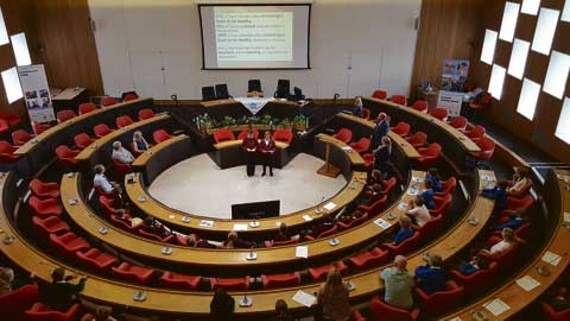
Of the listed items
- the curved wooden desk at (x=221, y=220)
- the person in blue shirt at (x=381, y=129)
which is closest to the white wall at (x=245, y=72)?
the person in blue shirt at (x=381, y=129)

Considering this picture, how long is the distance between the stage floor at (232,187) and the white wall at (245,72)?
17.1 feet

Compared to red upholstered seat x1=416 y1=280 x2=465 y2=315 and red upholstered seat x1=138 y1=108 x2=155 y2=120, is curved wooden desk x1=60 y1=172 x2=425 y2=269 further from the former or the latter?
red upholstered seat x1=138 y1=108 x2=155 y2=120

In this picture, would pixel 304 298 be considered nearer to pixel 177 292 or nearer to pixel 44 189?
pixel 177 292

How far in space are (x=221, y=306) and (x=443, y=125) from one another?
9447mm

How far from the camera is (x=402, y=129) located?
1359 cm

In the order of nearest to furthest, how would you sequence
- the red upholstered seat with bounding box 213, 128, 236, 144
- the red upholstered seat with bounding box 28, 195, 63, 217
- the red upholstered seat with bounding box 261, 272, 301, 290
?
the red upholstered seat with bounding box 261, 272, 301, 290, the red upholstered seat with bounding box 28, 195, 63, 217, the red upholstered seat with bounding box 213, 128, 236, 144

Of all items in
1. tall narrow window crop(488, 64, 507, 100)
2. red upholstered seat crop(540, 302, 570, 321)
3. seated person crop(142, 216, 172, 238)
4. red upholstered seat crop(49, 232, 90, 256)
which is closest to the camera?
red upholstered seat crop(540, 302, 570, 321)

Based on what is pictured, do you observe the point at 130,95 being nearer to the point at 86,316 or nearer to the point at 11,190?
the point at 11,190

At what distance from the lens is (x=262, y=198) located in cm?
1198

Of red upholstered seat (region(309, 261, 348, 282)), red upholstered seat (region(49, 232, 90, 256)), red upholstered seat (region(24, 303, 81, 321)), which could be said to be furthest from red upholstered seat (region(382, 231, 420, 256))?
red upholstered seat (region(49, 232, 90, 256))

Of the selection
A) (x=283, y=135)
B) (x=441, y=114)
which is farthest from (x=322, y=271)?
(x=441, y=114)

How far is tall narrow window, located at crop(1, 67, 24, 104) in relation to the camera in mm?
15078

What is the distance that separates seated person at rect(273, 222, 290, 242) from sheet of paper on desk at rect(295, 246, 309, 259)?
681 millimetres

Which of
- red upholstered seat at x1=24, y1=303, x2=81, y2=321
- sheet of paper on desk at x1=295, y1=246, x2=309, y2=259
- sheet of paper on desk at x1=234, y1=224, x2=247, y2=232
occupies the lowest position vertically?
sheet of paper on desk at x1=234, y1=224, x2=247, y2=232
